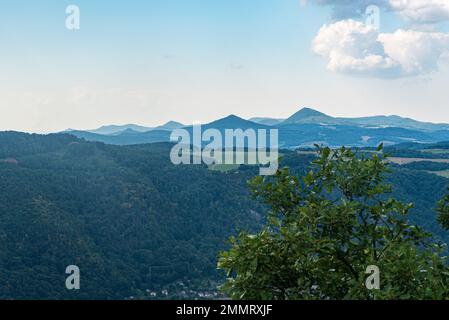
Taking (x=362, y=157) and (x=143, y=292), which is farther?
(x=143, y=292)

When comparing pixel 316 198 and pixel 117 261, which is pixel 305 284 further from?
pixel 117 261

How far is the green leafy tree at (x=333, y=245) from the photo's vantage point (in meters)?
10.4

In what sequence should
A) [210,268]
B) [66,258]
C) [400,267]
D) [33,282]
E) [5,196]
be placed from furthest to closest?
1. [210,268]
2. [5,196]
3. [66,258]
4. [33,282]
5. [400,267]

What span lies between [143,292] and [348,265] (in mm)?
165050

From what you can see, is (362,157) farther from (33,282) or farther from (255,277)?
(33,282)

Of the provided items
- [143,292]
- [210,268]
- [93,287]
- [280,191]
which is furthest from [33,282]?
[280,191]

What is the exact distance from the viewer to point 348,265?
11773mm

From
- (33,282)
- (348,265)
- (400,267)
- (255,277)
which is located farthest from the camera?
(33,282)

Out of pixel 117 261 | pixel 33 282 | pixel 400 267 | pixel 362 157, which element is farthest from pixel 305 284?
pixel 117 261

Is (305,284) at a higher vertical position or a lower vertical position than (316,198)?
lower

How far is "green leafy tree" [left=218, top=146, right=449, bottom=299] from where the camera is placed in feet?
34.2

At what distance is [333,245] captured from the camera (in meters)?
11.1

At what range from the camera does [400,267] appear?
10164mm

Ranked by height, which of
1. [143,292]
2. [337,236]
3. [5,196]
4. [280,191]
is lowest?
[143,292]
